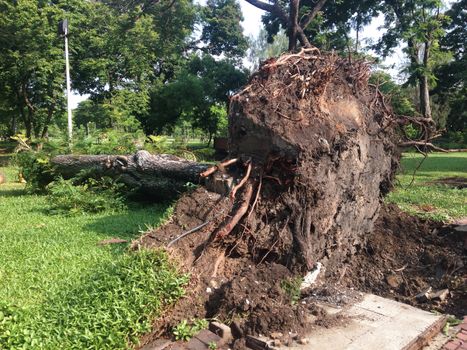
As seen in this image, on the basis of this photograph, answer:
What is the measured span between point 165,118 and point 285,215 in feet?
72.7

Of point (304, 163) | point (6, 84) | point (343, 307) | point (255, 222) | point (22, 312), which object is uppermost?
point (6, 84)

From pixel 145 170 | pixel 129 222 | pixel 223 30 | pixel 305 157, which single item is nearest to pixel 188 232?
pixel 305 157

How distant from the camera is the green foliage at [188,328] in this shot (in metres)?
3.02

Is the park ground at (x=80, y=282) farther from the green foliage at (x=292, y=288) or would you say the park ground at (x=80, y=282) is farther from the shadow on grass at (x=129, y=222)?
the green foliage at (x=292, y=288)

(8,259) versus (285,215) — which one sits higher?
(285,215)

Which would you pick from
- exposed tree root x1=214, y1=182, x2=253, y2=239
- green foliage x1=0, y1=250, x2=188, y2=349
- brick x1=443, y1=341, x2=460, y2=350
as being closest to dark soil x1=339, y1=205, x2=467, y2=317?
brick x1=443, y1=341, x2=460, y2=350

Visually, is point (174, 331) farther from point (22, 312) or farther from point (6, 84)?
point (6, 84)

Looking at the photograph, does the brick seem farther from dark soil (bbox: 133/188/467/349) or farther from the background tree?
the background tree

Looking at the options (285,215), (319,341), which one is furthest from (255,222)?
(319,341)

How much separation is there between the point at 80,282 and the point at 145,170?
14.7 feet

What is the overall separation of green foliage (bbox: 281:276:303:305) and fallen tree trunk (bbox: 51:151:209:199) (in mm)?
3756

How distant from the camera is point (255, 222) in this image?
13.2 ft

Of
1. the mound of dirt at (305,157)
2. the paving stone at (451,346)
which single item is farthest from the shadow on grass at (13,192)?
the paving stone at (451,346)

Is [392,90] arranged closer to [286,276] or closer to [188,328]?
[286,276]
